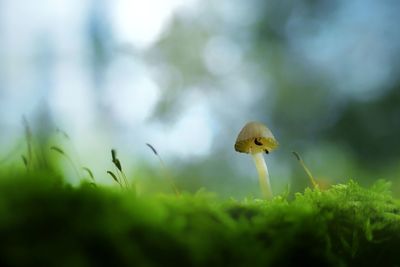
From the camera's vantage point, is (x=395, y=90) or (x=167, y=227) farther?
(x=395, y=90)

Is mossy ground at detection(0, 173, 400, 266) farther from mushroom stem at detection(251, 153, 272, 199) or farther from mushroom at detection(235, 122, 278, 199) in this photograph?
mushroom at detection(235, 122, 278, 199)

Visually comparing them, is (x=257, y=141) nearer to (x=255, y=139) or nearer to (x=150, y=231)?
(x=255, y=139)

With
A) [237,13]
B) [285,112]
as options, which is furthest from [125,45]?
[285,112]

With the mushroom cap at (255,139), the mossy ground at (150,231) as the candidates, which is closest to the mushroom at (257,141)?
the mushroom cap at (255,139)

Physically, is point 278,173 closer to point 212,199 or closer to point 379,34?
point 379,34

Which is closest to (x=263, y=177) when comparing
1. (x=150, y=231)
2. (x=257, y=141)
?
(x=257, y=141)

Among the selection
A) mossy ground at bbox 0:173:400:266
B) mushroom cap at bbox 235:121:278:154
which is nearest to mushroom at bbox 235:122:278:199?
mushroom cap at bbox 235:121:278:154
